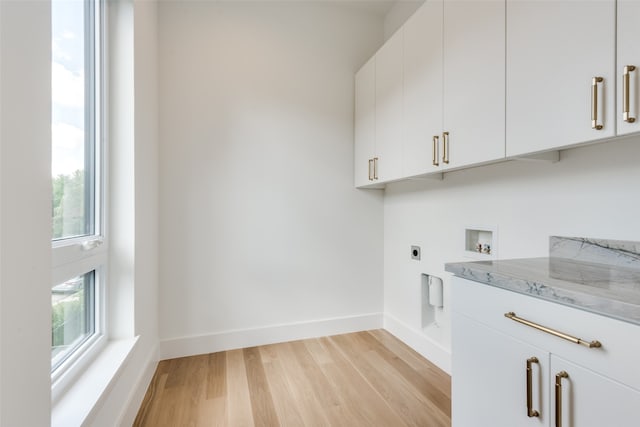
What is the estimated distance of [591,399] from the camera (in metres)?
0.74

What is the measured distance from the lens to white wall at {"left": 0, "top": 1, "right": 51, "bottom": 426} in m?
0.59

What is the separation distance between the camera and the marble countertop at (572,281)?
712mm

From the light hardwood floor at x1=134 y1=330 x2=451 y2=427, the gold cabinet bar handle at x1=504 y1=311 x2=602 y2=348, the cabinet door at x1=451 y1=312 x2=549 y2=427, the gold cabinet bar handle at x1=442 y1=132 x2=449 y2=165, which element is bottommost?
the light hardwood floor at x1=134 y1=330 x2=451 y2=427

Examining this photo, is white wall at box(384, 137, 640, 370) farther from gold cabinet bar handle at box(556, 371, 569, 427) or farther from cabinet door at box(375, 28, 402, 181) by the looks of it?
gold cabinet bar handle at box(556, 371, 569, 427)

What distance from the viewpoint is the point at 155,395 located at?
1.74m

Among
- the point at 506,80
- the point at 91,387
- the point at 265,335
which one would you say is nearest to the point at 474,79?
the point at 506,80

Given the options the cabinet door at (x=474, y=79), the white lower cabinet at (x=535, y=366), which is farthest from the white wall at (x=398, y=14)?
the white lower cabinet at (x=535, y=366)

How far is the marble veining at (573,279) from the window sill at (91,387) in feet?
4.62

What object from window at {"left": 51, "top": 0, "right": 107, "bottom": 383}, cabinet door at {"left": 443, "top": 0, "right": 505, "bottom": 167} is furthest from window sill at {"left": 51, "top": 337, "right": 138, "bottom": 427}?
cabinet door at {"left": 443, "top": 0, "right": 505, "bottom": 167}

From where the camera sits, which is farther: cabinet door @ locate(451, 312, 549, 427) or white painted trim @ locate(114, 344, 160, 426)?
white painted trim @ locate(114, 344, 160, 426)

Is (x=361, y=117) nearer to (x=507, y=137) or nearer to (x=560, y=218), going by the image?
(x=507, y=137)

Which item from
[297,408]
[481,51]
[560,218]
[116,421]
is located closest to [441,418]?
[297,408]

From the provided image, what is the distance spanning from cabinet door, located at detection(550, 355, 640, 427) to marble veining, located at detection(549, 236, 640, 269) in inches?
21.9

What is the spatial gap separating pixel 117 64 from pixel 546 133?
199cm
